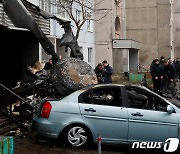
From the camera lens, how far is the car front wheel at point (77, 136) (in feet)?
25.9

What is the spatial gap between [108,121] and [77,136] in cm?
71

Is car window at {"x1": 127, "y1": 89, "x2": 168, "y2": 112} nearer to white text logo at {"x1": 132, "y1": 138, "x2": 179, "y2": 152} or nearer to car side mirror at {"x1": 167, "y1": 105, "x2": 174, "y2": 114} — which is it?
car side mirror at {"x1": 167, "y1": 105, "x2": 174, "y2": 114}

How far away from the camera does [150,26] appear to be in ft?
147

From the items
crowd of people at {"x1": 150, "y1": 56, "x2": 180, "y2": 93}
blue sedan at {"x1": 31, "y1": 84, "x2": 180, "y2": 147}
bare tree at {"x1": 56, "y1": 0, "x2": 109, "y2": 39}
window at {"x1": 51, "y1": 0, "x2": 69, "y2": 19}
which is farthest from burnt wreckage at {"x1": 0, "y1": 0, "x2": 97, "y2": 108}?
window at {"x1": 51, "y1": 0, "x2": 69, "y2": 19}

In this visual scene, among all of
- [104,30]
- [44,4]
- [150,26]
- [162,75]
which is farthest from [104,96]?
[150,26]

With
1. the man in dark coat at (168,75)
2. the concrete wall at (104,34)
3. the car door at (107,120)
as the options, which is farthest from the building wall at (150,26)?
the car door at (107,120)

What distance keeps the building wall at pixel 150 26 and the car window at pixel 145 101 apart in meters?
36.9

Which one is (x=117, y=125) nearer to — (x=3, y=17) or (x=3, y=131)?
(x=3, y=131)

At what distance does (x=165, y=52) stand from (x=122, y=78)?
16120mm

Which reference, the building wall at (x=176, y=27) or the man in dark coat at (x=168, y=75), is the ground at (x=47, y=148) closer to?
the man in dark coat at (x=168, y=75)

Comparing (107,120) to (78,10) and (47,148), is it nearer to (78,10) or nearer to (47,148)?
(47,148)

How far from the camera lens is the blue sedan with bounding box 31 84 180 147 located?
7.85 metres

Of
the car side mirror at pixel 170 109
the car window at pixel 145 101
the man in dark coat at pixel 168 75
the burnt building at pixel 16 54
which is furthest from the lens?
the burnt building at pixel 16 54

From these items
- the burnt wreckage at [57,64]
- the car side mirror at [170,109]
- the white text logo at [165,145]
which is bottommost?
the white text logo at [165,145]
